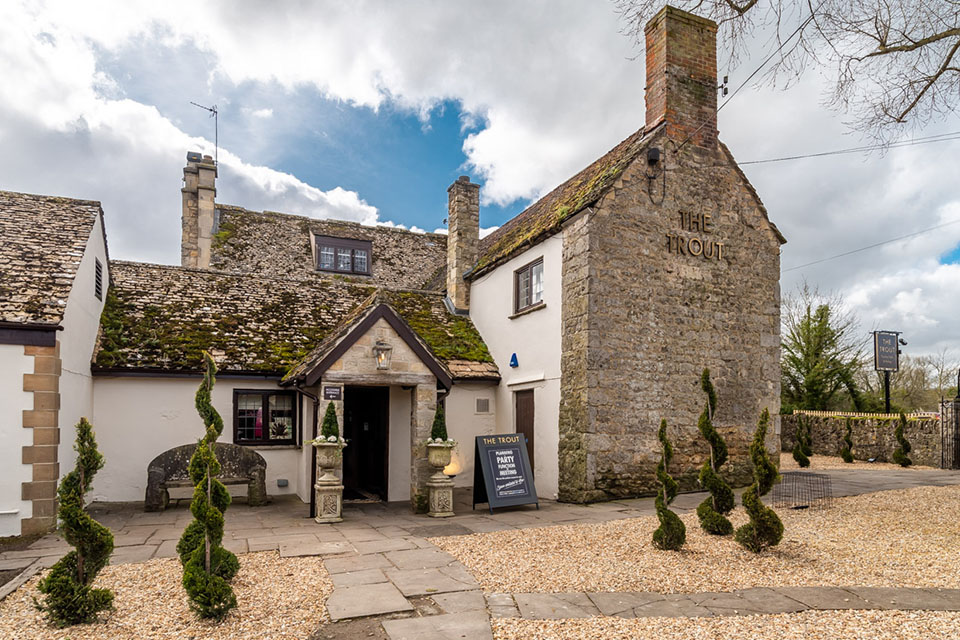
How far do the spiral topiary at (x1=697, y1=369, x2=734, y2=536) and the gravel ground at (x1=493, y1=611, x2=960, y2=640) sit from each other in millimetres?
2740

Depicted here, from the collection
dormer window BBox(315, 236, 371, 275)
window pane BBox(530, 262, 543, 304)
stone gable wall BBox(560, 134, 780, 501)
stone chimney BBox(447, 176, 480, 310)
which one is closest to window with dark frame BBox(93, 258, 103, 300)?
dormer window BBox(315, 236, 371, 275)

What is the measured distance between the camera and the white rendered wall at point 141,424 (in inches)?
467

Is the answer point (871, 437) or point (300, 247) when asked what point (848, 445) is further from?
point (300, 247)

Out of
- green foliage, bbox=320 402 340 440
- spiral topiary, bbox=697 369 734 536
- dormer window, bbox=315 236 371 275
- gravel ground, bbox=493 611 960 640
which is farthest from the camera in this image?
dormer window, bbox=315 236 371 275

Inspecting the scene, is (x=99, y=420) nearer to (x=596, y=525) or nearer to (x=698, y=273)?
(x=596, y=525)

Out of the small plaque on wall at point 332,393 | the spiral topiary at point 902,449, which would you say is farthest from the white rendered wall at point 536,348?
the spiral topiary at point 902,449

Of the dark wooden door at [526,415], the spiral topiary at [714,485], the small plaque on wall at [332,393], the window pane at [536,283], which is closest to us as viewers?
the spiral topiary at [714,485]

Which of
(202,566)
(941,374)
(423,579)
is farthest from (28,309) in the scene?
(941,374)

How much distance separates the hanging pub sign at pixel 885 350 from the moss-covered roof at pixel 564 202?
527 inches

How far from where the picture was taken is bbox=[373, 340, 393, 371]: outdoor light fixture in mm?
10812

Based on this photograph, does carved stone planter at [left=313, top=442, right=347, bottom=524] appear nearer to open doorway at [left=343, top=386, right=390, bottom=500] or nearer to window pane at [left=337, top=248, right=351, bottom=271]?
open doorway at [left=343, top=386, right=390, bottom=500]

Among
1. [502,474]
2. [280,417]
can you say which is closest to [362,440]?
[280,417]

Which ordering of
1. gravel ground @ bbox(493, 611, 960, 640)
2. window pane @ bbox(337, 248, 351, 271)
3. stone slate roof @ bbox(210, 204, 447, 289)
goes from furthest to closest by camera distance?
window pane @ bbox(337, 248, 351, 271) < stone slate roof @ bbox(210, 204, 447, 289) < gravel ground @ bbox(493, 611, 960, 640)

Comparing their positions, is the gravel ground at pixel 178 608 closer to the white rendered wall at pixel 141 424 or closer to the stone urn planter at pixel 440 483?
the stone urn planter at pixel 440 483
